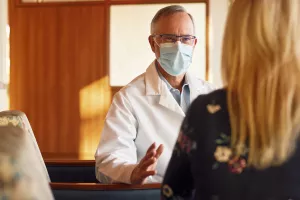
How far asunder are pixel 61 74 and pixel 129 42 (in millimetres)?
892

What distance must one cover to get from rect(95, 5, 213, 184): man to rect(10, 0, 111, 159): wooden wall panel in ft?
9.12

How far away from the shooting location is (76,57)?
4.95m

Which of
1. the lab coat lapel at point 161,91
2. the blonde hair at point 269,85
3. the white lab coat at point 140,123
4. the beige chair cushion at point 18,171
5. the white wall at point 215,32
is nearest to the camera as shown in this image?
the beige chair cushion at point 18,171

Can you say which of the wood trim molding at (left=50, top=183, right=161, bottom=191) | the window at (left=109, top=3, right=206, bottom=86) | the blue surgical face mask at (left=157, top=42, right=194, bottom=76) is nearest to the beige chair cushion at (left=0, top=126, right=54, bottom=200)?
the wood trim molding at (left=50, top=183, right=161, bottom=191)

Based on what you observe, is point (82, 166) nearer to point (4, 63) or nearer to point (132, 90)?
point (132, 90)

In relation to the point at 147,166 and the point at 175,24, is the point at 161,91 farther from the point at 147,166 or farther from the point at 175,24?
the point at 147,166

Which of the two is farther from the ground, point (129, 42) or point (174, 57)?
point (129, 42)

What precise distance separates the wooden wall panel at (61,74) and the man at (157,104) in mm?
2779

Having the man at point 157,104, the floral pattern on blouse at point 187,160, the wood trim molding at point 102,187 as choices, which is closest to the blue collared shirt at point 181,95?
the man at point 157,104

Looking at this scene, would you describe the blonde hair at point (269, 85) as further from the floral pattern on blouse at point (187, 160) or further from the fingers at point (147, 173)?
the fingers at point (147, 173)

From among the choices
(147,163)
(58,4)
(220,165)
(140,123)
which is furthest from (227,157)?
(58,4)

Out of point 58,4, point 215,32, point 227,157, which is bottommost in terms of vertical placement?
point 227,157

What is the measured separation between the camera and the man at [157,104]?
1.89 metres

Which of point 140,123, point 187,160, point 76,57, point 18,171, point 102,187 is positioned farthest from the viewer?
point 76,57
